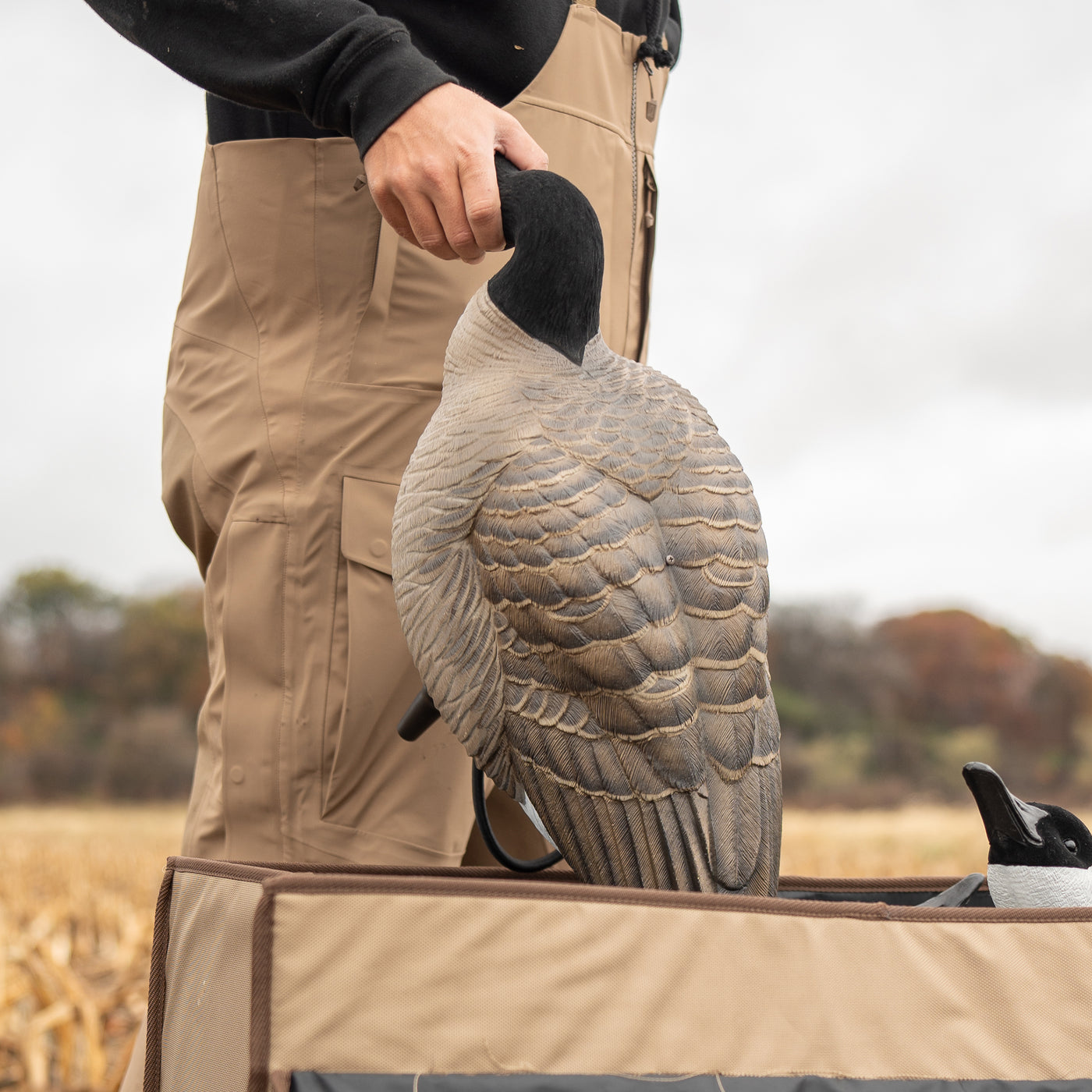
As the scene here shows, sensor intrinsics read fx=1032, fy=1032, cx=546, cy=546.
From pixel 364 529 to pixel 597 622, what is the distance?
1.78 ft

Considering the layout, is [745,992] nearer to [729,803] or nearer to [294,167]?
[729,803]

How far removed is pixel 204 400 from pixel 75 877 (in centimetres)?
400

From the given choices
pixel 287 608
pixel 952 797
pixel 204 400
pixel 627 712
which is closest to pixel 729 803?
pixel 627 712

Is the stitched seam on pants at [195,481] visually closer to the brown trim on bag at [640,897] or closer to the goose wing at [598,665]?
the goose wing at [598,665]

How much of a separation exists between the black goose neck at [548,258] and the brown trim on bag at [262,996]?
0.72 metres

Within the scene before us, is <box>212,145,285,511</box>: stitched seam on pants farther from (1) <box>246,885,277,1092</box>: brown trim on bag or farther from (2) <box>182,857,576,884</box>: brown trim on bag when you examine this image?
(1) <box>246,885,277,1092</box>: brown trim on bag

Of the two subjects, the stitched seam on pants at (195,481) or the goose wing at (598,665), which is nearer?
the goose wing at (598,665)

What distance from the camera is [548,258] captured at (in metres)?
1.22

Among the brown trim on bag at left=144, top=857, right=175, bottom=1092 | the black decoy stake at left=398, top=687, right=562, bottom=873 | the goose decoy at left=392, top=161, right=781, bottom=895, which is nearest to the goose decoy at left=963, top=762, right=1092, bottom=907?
the goose decoy at left=392, top=161, right=781, bottom=895

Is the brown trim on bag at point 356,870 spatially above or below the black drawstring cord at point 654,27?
below

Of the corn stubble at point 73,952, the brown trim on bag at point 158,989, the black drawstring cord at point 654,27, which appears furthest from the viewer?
the corn stubble at point 73,952

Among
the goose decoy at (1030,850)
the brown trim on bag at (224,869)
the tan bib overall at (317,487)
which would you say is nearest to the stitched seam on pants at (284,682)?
the tan bib overall at (317,487)

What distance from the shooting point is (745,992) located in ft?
3.25

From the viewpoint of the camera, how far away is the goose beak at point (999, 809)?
49.8 inches
